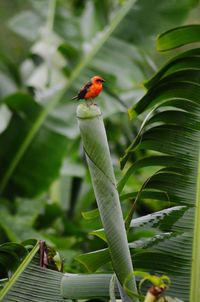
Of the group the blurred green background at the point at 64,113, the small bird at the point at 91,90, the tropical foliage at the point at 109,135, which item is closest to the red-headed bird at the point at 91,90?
the small bird at the point at 91,90

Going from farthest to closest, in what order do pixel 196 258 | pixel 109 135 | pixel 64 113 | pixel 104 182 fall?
pixel 109 135
pixel 64 113
pixel 196 258
pixel 104 182

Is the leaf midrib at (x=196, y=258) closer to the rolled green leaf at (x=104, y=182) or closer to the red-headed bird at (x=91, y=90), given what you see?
the rolled green leaf at (x=104, y=182)

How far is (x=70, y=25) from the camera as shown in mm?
3057

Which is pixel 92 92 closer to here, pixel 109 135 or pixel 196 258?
pixel 196 258

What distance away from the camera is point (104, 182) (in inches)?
38.1

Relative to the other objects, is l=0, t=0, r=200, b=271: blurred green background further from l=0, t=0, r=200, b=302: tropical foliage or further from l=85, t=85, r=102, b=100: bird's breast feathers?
l=85, t=85, r=102, b=100: bird's breast feathers

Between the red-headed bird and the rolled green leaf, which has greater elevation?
the red-headed bird

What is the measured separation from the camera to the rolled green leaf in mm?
941

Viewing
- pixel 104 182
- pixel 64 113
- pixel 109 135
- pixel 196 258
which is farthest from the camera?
pixel 109 135

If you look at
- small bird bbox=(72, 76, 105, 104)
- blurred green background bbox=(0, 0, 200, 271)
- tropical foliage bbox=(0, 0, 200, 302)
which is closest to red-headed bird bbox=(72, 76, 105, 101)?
small bird bbox=(72, 76, 105, 104)

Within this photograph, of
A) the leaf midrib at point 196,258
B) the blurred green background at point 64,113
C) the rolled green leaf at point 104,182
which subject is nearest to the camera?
the rolled green leaf at point 104,182

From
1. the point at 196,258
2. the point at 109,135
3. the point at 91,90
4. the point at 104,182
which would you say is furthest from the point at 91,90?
the point at 109,135

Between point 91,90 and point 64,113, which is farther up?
point 91,90

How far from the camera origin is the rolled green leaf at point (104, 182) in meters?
0.94
